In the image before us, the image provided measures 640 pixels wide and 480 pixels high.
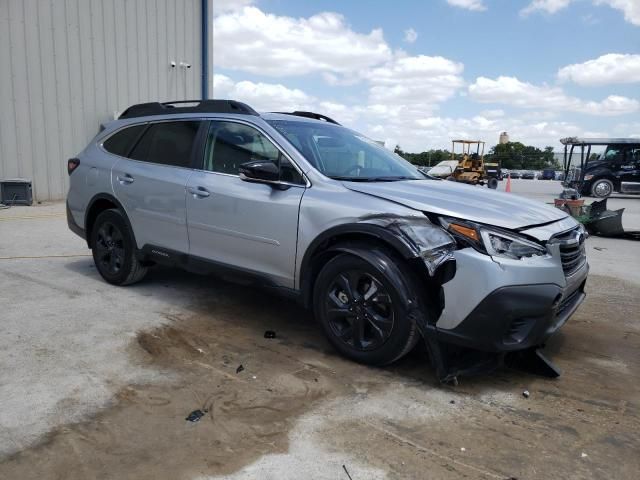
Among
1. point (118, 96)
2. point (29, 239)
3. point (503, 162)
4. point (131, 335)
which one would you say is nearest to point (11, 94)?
point (118, 96)

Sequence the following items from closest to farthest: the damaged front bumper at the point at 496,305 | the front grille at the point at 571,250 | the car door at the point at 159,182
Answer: the damaged front bumper at the point at 496,305
the front grille at the point at 571,250
the car door at the point at 159,182

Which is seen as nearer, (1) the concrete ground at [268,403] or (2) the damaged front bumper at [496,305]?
(1) the concrete ground at [268,403]

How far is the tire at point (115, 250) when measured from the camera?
504 centimetres

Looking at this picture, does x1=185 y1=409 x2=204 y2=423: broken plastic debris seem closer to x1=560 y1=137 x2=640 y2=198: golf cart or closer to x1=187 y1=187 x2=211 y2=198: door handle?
x1=187 y1=187 x2=211 y2=198: door handle

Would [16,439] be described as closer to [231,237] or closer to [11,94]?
[231,237]

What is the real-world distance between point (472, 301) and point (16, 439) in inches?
97.3

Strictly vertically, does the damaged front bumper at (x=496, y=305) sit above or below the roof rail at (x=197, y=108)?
below

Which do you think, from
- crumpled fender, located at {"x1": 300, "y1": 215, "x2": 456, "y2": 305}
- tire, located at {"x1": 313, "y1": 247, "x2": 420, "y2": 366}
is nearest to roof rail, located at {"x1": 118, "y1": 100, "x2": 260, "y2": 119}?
crumpled fender, located at {"x1": 300, "y1": 215, "x2": 456, "y2": 305}

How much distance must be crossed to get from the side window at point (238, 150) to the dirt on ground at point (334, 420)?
1304mm

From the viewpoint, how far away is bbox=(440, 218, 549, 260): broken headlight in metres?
2.99

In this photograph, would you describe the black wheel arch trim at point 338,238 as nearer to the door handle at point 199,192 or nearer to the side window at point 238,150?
the side window at point 238,150

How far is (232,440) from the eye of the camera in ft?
8.58

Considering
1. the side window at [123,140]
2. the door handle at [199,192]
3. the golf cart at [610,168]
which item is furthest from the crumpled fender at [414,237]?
the golf cart at [610,168]

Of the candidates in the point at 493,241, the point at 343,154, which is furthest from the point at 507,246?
the point at 343,154
